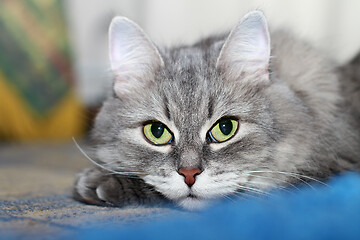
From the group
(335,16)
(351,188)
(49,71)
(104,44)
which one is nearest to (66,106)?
(49,71)

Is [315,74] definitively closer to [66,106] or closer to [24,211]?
[24,211]

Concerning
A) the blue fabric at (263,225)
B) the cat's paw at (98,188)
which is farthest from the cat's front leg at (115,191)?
the blue fabric at (263,225)

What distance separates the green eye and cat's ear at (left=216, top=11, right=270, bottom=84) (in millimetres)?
305

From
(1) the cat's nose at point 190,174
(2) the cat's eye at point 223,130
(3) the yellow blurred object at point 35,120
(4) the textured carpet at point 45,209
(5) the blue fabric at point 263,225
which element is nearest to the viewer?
(5) the blue fabric at point 263,225

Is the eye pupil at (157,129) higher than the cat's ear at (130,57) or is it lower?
lower

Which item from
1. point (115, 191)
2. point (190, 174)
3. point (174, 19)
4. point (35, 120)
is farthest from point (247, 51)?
point (174, 19)

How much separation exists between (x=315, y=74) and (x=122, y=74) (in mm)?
778

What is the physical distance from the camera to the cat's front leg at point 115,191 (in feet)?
4.42

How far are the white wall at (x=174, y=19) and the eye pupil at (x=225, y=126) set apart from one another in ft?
9.10

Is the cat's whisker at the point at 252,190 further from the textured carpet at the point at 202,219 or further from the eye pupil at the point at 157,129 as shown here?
the eye pupil at the point at 157,129

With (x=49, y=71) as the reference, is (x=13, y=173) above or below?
below

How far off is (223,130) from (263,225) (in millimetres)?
529

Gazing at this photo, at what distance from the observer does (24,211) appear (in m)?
1.23

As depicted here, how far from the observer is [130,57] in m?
1.59
